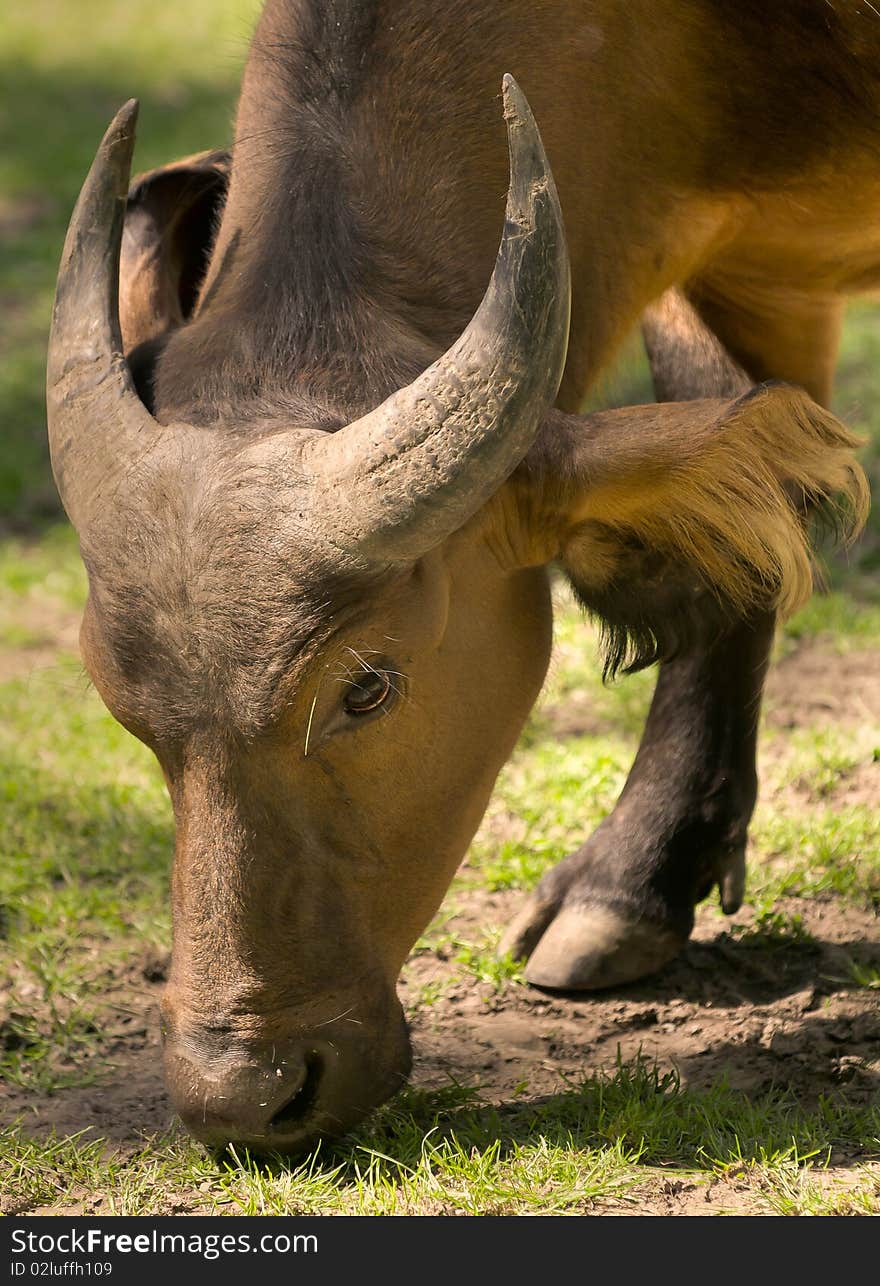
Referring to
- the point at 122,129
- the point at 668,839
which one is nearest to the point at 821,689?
the point at 668,839

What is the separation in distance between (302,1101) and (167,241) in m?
2.12

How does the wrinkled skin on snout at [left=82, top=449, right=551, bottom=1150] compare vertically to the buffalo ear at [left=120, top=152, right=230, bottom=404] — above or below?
below

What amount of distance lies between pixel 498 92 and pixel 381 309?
62cm

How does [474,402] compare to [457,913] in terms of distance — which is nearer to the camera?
[474,402]

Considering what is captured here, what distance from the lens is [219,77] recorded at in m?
14.1

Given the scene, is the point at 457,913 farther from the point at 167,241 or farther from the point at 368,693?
the point at 167,241

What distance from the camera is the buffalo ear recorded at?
410cm

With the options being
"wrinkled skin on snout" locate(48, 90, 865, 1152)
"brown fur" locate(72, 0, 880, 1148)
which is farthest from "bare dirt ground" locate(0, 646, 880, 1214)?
"brown fur" locate(72, 0, 880, 1148)

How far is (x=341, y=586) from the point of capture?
324 centimetres

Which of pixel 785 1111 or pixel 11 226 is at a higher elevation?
pixel 11 226

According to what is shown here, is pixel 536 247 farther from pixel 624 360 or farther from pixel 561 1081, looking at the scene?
pixel 561 1081

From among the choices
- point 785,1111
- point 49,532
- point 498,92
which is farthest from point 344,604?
point 49,532

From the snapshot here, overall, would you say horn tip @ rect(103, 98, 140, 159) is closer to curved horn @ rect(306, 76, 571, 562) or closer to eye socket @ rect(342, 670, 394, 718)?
curved horn @ rect(306, 76, 571, 562)

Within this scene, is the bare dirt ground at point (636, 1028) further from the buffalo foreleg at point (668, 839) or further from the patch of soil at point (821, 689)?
the patch of soil at point (821, 689)
